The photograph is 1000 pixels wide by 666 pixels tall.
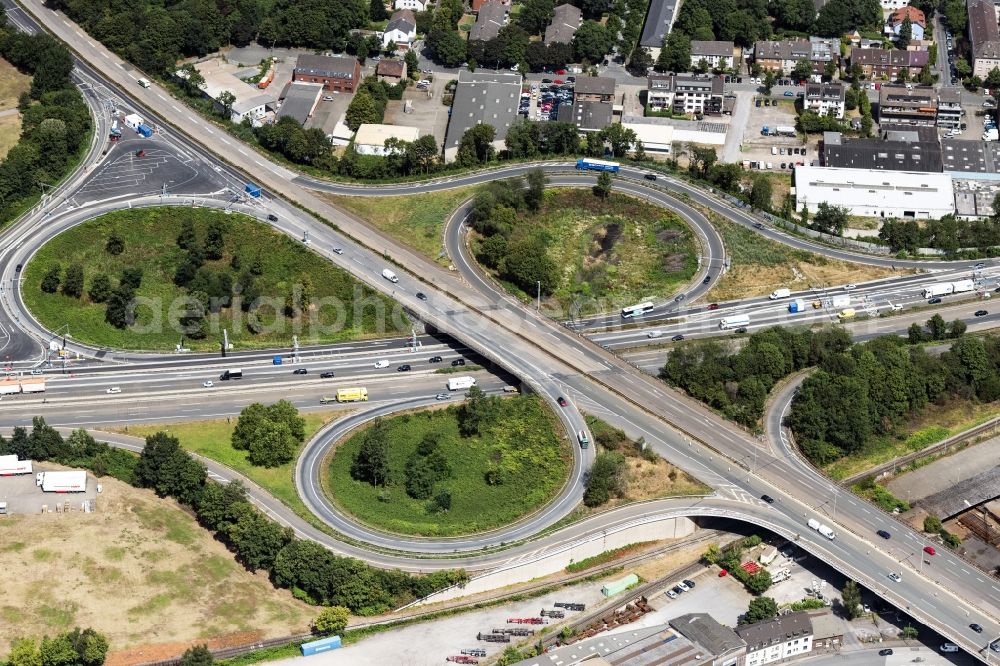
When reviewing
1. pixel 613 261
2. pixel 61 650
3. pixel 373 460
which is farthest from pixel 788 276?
pixel 61 650

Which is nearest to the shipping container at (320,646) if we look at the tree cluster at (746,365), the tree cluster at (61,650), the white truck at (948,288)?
the tree cluster at (61,650)

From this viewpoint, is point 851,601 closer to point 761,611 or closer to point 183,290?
point 761,611

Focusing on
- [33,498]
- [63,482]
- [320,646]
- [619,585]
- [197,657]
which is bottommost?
[320,646]

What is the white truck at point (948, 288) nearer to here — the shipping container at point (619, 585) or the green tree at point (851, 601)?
the green tree at point (851, 601)

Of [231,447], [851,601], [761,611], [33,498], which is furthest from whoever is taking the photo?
[231,447]

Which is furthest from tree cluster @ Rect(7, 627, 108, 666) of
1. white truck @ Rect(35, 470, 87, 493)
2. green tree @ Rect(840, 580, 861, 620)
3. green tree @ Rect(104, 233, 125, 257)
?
green tree @ Rect(840, 580, 861, 620)

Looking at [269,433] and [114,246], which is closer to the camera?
[269,433]

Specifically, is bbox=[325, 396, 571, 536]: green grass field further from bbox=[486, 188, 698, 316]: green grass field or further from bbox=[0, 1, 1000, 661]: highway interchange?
bbox=[486, 188, 698, 316]: green grass field
